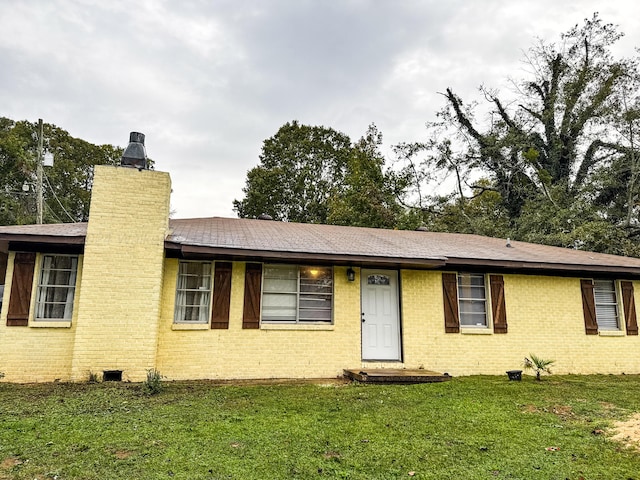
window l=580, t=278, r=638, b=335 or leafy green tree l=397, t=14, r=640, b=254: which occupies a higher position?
leafy green tree l=397, t=14, r=640, b=254

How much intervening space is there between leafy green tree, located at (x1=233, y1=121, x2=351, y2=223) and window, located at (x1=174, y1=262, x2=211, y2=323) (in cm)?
1785

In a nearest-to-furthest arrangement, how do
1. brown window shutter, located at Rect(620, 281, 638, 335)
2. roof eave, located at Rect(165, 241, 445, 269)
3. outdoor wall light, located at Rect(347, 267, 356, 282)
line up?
roof eave, located at Rect(165, 241, 445, 269), outdoor wall light, located at Rect(347, 267, 356, 282), brown window shutter, located at Rect(620, 281, 638, 335)

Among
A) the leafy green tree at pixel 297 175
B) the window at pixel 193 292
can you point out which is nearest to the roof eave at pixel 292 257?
the window at pixel 193 292

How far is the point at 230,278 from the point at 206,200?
72.9 ft

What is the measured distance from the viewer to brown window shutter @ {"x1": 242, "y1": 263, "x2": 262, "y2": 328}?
334 inches

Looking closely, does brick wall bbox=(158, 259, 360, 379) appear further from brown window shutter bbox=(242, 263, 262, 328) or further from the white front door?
the white front door

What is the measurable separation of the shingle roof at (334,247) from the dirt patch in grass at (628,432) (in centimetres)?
422

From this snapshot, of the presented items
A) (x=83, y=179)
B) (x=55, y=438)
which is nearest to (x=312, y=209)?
(x=83, y=179)

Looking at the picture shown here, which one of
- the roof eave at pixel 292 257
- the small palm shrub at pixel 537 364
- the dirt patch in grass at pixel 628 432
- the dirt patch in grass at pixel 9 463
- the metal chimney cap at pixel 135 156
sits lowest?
the dirt patch in grass at pixel 9 463

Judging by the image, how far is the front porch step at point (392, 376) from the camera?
786cm

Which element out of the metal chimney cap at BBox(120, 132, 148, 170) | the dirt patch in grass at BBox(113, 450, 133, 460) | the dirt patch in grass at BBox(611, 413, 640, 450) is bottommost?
the dirt patch in grass at BBox(113, 450, 133, 460)

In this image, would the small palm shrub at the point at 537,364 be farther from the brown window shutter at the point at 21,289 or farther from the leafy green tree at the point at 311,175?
the leafy green tree at the point at 311,175

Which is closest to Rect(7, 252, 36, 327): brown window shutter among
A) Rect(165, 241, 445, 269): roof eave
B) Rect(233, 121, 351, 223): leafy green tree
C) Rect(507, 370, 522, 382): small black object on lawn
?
Rect(165, 241, 445, 269): roof eave

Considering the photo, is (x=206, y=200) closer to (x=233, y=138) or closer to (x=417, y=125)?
(x=233, y=138)
